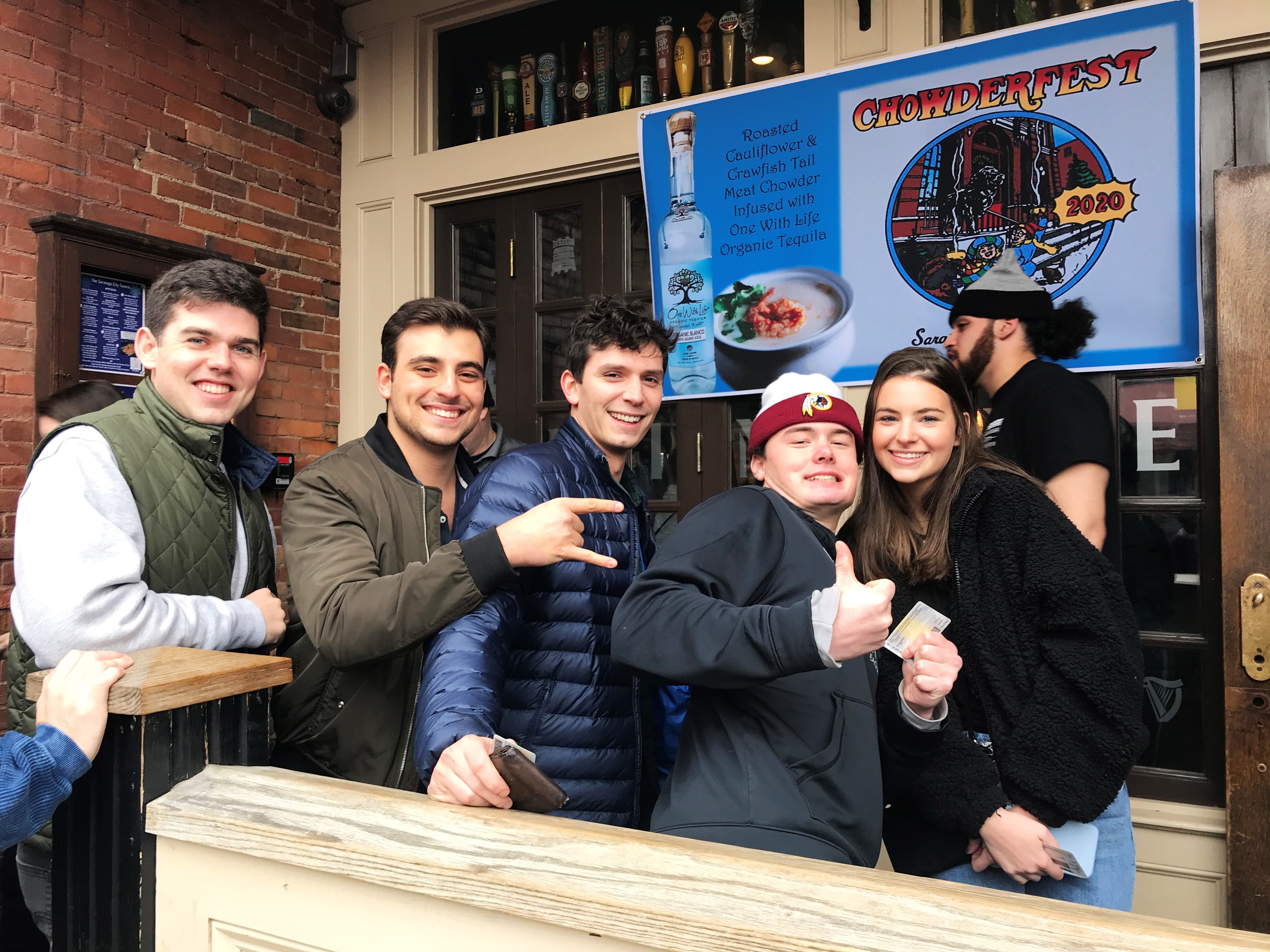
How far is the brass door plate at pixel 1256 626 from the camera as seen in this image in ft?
7.75

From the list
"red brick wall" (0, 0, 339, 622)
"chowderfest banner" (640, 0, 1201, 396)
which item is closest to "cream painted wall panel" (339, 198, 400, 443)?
"red brick wall" (0, 0, 339, 622)

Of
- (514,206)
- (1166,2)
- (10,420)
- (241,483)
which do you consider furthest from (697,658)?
(514,206)

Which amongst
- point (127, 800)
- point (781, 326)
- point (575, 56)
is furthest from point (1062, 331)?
point (127, 800)

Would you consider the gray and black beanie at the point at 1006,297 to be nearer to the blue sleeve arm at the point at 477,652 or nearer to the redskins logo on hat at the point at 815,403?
the redskins logo on hat at the point at 815,403

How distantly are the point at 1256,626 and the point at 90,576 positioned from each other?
2.75 m

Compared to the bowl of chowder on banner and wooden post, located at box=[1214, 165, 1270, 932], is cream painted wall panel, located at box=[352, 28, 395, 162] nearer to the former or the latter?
the bowl of chowder on banner

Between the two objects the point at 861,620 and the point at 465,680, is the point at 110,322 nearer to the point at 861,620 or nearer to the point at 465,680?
the point at 465,680

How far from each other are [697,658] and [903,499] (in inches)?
33.6

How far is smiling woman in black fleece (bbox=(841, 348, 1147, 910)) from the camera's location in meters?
1.57

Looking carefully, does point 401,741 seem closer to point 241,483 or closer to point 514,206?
point 241,483

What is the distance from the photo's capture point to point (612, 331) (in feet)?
5.83

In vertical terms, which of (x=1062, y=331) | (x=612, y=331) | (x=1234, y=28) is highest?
(x=1234, y=28)

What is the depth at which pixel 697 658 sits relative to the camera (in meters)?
1.21

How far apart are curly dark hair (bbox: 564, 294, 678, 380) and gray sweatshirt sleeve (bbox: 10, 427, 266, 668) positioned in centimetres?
81
